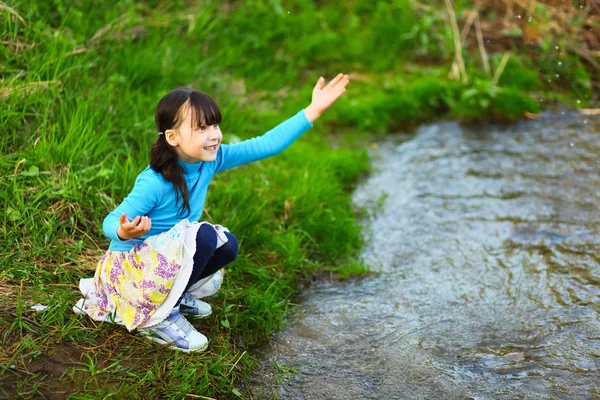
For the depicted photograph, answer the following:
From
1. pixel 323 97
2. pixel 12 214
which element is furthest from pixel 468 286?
pixel 12 214

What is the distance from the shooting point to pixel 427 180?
5.36 m

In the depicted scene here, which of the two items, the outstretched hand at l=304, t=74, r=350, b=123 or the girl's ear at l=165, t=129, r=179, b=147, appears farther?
the outstretched hand at l=304, t=74, r=350, b=123

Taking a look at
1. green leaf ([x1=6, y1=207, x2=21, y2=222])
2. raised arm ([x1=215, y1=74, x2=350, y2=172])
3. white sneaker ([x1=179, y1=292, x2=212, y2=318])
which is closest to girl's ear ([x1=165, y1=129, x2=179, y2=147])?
raised arm ([x1=215, y1=74, x2=350, y2=172])

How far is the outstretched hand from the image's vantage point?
3180 mm

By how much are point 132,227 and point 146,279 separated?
13.5 inches

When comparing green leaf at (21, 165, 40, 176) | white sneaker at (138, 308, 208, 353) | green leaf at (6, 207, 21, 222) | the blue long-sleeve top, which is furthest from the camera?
green leaf at (21, 165, 40, 176)

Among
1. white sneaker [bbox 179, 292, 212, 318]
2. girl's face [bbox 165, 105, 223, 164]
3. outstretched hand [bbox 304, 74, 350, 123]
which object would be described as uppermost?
outstretched hand [bbox 304, 74, 350, 123]

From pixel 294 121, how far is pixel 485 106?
149 inches

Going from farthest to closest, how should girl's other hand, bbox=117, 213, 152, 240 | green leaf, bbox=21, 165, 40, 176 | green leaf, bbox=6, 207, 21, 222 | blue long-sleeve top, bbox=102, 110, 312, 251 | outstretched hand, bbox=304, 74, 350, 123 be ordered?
green leaf, bbox=21, 165, 40, 176, green leaf, bbox=6, 207, 21, 222, outstretched hand, bbox=304, 74, 350, 123, blue long-sleeve top, bbox=102, 110, 312, 251, girl's other hand, bbox=117, 213, 152, 240

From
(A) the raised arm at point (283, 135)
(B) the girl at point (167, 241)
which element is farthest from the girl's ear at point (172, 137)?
(A) the raised arm at point (283, 135)

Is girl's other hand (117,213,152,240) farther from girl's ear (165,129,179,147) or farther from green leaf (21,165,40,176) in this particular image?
green leaf (21,165,40,176)

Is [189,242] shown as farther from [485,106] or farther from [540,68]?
[540,68]

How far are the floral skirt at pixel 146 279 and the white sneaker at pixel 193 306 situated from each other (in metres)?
0.28

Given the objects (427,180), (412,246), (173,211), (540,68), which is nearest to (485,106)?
(540,68)
